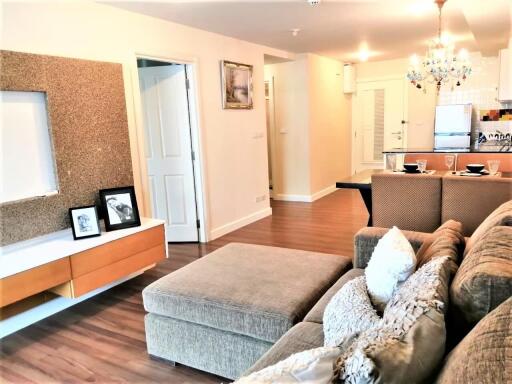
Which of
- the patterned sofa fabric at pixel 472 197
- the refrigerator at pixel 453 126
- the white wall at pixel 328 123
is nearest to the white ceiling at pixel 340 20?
the white wall at pixel 328 123

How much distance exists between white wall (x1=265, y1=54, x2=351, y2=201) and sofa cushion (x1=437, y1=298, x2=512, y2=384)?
5.64 meters

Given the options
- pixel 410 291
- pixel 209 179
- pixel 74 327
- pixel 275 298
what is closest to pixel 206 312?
pixel 275 298

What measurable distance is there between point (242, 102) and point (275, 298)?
11.6ft

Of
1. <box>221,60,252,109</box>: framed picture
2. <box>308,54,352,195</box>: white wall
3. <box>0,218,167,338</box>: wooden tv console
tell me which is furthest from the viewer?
<box>308,54,352,195</box>: white wall

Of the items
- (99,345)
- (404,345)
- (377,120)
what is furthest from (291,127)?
(404,345)

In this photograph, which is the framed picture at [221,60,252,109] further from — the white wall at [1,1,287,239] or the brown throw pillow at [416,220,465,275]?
the brown throw pillow at [416,220,465,275]

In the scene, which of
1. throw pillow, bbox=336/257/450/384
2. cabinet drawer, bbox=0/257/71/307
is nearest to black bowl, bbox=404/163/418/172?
throw pillow, bbox=336/257/450/384

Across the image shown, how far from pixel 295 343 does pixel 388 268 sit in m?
0.48

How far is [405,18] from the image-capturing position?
4168 mm

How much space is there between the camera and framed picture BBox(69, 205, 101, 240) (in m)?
2.97

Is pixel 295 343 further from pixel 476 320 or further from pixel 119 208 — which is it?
pixel 119 208

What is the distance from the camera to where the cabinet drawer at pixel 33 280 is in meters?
2.37

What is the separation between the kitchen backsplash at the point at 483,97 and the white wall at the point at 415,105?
536 millimetres

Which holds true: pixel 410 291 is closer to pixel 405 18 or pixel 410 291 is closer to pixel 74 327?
pixel 74 327
